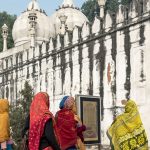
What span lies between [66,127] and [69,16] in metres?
25.3

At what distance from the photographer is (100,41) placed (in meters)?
16.8

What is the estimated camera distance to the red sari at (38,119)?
488 centimetres

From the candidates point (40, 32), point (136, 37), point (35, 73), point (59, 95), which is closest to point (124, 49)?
point (136, 37)

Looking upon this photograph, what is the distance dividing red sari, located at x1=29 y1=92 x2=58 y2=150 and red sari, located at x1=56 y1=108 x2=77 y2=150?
4.58 feet

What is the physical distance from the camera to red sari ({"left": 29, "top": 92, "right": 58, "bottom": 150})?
16.0ft

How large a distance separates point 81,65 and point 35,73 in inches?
167

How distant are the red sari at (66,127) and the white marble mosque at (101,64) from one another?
7.68 meters

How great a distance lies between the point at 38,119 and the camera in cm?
A: 491

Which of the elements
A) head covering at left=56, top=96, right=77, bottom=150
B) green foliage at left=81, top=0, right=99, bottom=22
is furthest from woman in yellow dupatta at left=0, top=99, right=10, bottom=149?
green foliage at left=81, top=0, right=99, bottom=22

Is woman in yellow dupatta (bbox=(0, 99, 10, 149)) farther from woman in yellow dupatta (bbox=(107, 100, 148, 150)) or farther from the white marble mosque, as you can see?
the white marble mosque

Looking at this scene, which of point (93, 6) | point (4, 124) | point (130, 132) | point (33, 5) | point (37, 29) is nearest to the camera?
point (4, 124)

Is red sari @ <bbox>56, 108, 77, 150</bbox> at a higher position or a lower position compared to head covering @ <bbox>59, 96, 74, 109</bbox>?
lower

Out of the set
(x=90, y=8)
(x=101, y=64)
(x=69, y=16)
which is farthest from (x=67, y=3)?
(x=101, y=64)

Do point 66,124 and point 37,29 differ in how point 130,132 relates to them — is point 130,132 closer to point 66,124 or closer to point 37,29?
point 66,124
